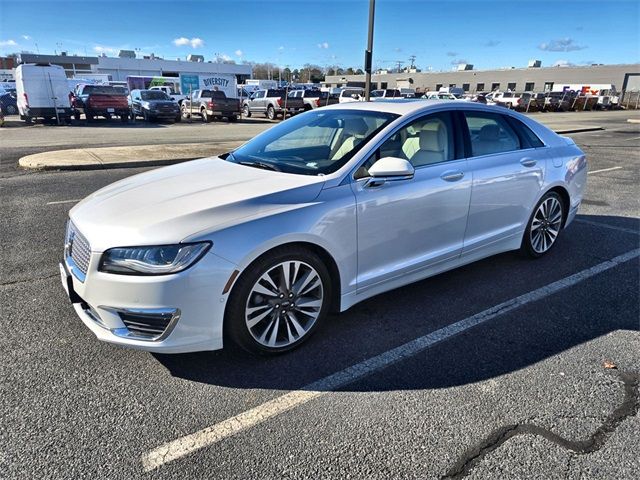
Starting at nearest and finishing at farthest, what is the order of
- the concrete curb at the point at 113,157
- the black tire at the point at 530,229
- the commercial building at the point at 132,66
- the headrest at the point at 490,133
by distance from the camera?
the headrest at the point at 490,133 → the black tire at the point at 530,229 → the concrete curb at the point at 113,157 → the commercial building at the point at 132,66

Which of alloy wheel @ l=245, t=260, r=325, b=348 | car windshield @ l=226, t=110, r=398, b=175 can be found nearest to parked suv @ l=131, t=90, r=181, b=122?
car windshield @ l=226, t=110, r=398, b=175

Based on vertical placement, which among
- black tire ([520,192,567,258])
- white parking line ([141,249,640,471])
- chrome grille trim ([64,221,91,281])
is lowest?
white parking line ([141,249,640,471])

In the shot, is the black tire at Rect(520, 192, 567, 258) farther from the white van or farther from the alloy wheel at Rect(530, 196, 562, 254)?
the white van

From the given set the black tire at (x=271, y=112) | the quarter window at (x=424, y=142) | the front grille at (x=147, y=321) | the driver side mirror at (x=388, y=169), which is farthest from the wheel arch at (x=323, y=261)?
the black tire at (x=271, y=112)

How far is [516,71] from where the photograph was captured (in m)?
72.1

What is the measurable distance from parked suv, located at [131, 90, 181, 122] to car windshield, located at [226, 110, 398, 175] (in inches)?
893

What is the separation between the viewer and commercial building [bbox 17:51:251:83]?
73.7 meters

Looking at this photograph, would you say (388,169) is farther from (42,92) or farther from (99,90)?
(99,90)

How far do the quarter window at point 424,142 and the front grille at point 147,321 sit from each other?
1856 millimetres

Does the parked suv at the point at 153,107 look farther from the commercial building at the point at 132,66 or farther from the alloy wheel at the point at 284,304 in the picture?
the commercial building at the point at 132,66

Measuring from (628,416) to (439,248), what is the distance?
5.62 ft

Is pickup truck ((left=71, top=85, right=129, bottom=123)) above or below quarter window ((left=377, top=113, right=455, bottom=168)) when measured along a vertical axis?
below

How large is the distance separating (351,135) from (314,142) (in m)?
0.41

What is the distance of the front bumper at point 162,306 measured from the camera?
262cm
